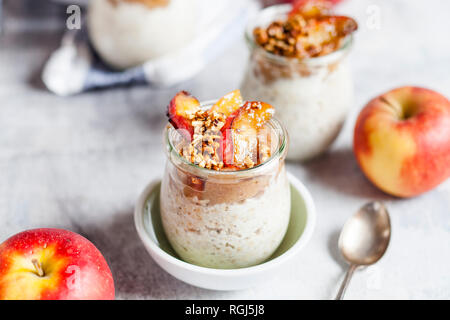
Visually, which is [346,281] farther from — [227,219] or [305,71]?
[305,71]

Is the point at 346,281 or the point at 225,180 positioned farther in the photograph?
the point at 346,281

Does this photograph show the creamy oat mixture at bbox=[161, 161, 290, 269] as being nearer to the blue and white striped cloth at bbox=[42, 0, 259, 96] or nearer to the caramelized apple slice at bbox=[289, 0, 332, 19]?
the caramelized apple slice at bbox=[289, 0, 332, 19]

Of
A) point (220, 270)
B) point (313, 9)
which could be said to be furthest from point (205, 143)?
point (313, 9)

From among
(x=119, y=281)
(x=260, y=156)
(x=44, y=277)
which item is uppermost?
(x=260, y=156)

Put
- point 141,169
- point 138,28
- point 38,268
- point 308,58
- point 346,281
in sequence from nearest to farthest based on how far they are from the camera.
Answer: point 38,268 < point 346,281 < point 308,58 < point 141,169 < point 138,28

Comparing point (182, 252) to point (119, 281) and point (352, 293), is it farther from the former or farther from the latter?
point (352, 293)

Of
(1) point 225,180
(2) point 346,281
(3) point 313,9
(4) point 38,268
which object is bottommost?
(2) point 346,281

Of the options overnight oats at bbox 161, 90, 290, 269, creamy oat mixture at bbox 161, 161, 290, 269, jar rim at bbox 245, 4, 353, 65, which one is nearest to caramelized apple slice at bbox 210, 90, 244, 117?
overnight oats at bbox 161, 90, 290, 269
